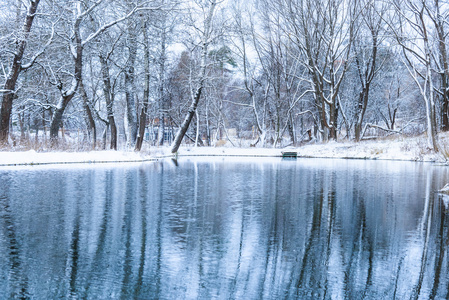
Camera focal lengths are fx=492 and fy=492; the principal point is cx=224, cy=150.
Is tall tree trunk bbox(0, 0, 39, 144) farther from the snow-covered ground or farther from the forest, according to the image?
the snow-covered ground

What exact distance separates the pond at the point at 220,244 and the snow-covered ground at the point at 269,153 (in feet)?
30.1

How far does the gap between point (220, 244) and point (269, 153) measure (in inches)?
1278

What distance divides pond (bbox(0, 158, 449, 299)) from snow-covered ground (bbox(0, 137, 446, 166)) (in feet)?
30.1

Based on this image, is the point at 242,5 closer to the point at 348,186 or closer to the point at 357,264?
the point at 348,186

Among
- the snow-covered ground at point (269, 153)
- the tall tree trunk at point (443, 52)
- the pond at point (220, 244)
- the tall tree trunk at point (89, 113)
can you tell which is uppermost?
the tall tree trunk at point (443, 52)

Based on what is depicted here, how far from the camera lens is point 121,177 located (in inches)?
631

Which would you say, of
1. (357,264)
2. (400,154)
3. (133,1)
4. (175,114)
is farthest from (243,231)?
(175,114)

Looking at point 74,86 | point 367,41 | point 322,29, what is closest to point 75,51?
point 74,86

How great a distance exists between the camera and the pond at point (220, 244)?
4.77m

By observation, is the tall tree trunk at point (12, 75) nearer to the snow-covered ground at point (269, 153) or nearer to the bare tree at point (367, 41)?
the snow-covered ground at point (269, 153)

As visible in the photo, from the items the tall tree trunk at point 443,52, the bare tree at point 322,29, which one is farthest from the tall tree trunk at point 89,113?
the tall tree trunk at point 443,52

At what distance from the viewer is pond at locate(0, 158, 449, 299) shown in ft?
15.6

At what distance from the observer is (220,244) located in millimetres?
6621

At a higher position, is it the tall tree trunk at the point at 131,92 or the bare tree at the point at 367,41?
the bare tree at the point at 367,41
